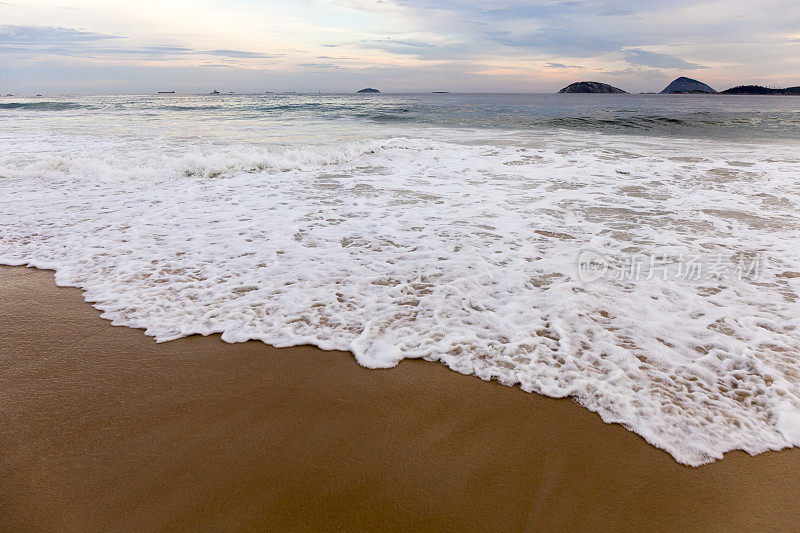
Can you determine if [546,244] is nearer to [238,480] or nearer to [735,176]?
Answer: [238,480]

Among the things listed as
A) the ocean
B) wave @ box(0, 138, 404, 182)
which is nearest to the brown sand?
the ocean

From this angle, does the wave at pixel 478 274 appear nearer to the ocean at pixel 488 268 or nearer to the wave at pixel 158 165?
the ocean at pixel 488 268

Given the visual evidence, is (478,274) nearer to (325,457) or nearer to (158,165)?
(325,457)

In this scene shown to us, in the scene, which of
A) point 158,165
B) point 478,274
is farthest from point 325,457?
point 158,165

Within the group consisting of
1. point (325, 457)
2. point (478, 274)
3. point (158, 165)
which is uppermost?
point (158, 165)

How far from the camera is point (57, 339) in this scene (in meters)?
3.18

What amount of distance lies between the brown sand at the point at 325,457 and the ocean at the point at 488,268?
0.22m

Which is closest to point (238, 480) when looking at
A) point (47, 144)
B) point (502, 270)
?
point (502, 270)

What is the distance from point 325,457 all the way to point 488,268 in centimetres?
274

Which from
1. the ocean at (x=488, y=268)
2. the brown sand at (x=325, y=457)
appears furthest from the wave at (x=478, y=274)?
the brown sand at (x=325, y=457)

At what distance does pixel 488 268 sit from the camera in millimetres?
4391

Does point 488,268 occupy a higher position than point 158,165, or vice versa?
point 158,165

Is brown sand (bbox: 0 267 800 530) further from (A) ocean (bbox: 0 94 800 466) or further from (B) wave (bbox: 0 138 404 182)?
(B) wave (bbox: 0 138 404 182)

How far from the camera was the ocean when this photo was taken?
108 inches
